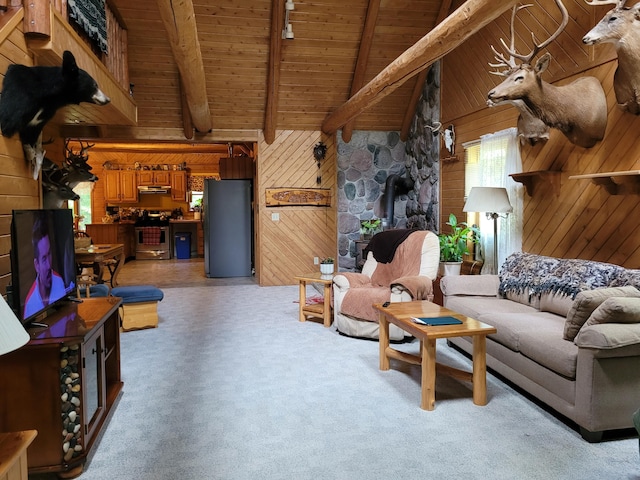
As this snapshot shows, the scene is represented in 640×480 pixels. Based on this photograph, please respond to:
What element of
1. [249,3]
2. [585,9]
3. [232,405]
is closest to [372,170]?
[249,3]

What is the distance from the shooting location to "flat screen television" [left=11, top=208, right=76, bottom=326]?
220cm

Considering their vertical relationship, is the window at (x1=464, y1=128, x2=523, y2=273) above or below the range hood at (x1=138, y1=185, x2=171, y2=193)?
below

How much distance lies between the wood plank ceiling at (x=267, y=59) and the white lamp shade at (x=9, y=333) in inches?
178

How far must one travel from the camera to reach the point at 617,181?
11.3ft

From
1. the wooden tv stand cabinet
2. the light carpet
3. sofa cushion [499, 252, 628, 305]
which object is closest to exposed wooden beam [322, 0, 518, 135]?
sofa cushion [499, 252, 628, 305]

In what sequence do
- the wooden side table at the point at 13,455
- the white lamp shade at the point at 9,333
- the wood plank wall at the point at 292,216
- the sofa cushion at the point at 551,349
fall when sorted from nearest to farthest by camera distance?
the white lamp shade at the point at 9,333 < the wooden side table at the point at 13,455 < the sofa cushion at the point at 551,349 < the wood plank wall at the point at 292,216

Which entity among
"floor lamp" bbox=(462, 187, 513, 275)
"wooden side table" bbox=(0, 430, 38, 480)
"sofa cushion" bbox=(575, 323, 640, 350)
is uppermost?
"floor lamp" bbox=(462, 187, 513, 275)

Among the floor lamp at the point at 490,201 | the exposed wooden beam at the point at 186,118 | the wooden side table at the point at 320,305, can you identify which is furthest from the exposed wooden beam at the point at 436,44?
the exposed wooden beam at the point at 186,118

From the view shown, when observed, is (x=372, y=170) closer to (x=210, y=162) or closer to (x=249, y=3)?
(x=249, y=3)

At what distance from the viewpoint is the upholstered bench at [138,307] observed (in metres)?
4.81

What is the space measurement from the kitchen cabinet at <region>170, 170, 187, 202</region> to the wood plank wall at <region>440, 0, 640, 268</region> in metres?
8.34

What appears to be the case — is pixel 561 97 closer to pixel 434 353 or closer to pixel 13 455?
pixel 434 353

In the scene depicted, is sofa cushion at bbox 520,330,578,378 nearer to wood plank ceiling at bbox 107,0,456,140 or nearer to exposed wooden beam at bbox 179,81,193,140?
wood plank ceiling at bbox 107,0,456,140

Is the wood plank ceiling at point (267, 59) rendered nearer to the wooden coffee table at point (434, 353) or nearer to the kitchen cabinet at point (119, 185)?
the wooden coffee table at point (434, 353)
